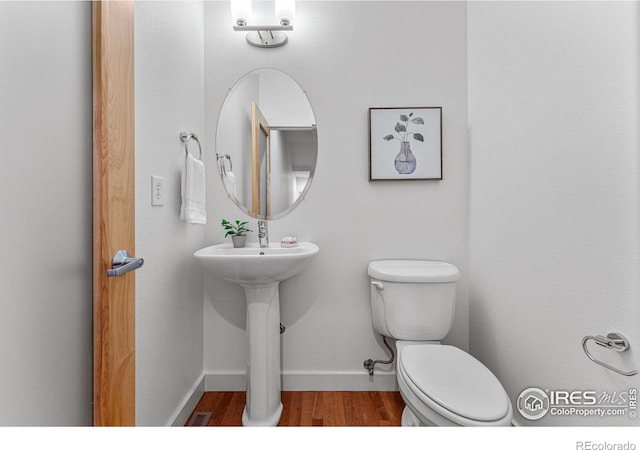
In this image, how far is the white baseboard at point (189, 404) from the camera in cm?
135

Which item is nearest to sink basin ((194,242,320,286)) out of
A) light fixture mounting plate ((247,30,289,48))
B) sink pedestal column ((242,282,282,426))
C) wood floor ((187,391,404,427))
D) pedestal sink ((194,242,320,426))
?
pedestal sink ((194,242,320,426))

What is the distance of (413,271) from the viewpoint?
1479 millimetres

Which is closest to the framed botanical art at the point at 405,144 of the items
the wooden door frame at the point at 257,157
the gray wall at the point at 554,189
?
the gray wall at the point at 554,189

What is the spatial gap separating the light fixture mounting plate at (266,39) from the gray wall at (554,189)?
989 millimetres

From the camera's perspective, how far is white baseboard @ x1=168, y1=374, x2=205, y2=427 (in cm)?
135

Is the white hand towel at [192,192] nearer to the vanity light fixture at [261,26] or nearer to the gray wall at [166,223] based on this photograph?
the gray wall at [166,223]

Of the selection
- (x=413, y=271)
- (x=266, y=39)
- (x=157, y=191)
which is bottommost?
(x=413, y=271)

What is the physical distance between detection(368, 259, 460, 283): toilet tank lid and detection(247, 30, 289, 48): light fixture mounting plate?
4.14 feet

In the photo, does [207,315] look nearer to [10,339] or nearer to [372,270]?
[372,270]

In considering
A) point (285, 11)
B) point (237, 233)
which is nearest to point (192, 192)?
point (237, 233)

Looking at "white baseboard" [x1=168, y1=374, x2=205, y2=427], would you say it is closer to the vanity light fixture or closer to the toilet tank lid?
the toilet tank lid

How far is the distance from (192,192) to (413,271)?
105cm

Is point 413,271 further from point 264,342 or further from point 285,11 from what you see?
point 285,11
